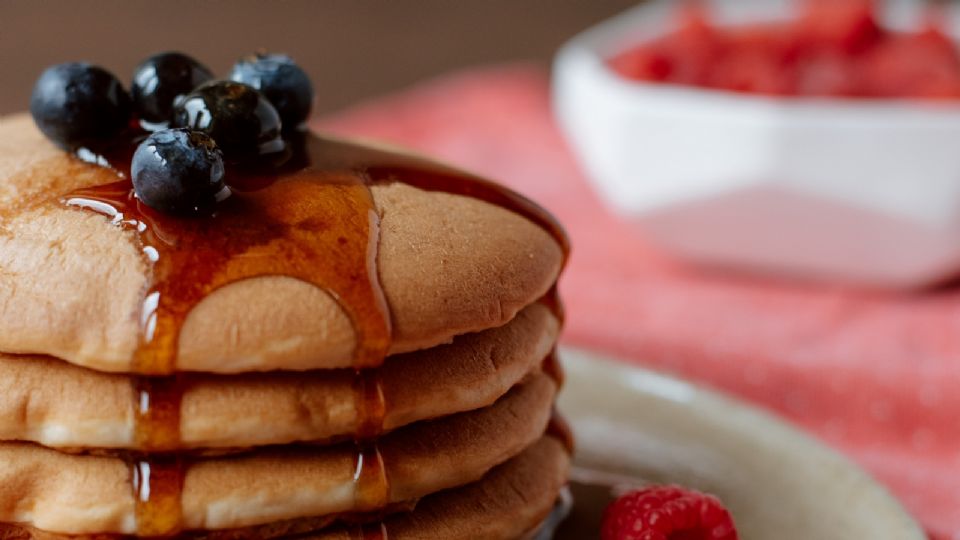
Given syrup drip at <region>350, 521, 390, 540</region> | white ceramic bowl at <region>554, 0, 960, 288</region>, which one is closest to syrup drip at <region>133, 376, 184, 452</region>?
syrup drip at <region>350, 521, 390, 540</region>

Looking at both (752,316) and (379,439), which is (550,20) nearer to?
(752,316)

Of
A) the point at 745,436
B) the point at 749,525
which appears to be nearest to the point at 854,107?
the point at 745,436

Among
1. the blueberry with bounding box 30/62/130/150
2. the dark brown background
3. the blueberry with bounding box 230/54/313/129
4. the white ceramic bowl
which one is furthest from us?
the dark brown background

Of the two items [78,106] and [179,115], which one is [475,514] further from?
[78,106]

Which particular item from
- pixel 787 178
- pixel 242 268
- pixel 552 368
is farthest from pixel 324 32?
pixel 242 268

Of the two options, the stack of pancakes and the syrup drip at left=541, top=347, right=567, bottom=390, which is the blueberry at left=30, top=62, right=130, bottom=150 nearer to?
the stack of pancakes
